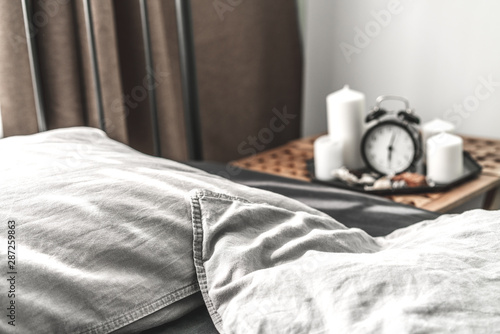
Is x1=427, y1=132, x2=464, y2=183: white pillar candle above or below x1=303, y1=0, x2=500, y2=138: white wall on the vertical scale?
below

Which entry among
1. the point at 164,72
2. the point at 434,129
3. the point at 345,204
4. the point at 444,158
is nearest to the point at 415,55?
the point at 434,129

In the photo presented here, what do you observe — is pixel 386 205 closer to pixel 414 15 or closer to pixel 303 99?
pixel 414 15

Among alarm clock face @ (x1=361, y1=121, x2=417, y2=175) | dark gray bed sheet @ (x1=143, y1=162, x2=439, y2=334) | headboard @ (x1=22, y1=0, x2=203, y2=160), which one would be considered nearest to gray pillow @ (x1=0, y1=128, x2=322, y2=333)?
dark gray bed sheet @ (x1=143, y1=162, x2=439, y2=334)

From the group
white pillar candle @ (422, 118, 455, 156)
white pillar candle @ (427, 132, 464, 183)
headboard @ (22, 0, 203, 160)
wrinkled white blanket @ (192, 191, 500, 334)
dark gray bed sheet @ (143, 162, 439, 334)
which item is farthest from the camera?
white pillar candle @ (422, 118, 455, 156)

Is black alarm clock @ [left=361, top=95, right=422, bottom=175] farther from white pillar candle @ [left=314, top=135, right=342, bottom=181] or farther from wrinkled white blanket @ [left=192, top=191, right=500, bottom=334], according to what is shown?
wrinkled white blanket @ [left=192, top=191, right=500, bottom=334]

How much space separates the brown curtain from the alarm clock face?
54cm

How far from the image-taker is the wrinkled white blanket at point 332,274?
2.05 ft

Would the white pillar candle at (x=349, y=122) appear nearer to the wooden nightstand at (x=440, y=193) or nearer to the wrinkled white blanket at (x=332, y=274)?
the wooden nightstand at (x=440, y=193)

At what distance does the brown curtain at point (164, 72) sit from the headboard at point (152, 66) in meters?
0.03

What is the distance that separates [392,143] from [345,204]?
1.34ft

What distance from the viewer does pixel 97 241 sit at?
2.50ft

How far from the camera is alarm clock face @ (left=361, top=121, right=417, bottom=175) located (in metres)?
1.55

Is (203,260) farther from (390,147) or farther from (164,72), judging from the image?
(164,72)

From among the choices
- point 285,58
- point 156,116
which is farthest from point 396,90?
point 156,116
